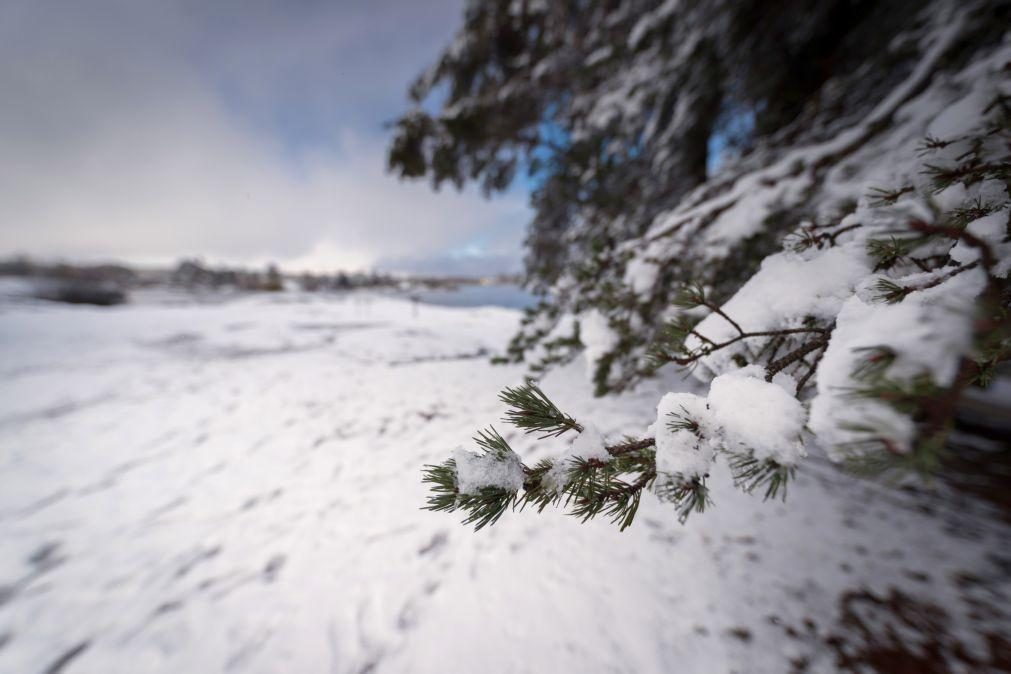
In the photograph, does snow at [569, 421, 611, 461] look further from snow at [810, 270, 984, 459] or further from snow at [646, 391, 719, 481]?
snow at [810, 270, 984, 459]

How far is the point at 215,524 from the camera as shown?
9.15 ft

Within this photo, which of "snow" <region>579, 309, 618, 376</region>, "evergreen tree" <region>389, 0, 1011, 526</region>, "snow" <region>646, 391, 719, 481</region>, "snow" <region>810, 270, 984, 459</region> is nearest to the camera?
"snow" <region>810, 270, 984, 459</region>

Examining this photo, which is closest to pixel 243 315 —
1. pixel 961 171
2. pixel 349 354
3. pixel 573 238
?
pixel 349 354

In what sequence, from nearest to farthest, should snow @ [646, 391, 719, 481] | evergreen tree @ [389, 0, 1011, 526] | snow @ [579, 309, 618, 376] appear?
evergreen tree @ [389, 0, 1011, 526] < snow @ [646, 391, 719, 481] < snow @ [579, 309, 618, 376]

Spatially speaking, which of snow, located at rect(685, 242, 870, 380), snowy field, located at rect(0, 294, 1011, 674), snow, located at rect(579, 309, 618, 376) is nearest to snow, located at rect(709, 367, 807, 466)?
snow, located at rect(685, 242, 870, 380)

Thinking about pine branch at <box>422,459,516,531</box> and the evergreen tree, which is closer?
the evergreen tree

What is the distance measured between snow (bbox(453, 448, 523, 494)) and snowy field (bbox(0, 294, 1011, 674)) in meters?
1.86

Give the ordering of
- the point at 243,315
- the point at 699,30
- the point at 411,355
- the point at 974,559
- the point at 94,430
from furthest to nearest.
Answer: the point at 243,315 → the point at 411,355 → the point at 94,430 → the point at 699,30 → the point at 974,559

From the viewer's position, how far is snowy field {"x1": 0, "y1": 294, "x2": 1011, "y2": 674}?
A: 1.90 m

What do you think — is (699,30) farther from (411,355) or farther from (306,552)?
(411,355)

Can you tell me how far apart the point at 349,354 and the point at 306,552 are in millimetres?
6097

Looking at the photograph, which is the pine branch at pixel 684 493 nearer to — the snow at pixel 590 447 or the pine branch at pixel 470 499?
the snow at pixel 590 447

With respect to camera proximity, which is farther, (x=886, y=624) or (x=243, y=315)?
(x=243, y=315)

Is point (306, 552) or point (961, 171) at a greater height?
point (961, 171)
